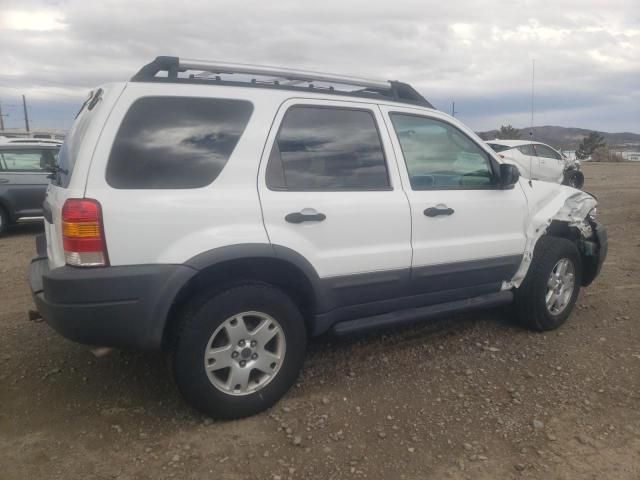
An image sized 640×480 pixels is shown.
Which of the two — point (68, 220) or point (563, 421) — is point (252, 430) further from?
point (563, 421)

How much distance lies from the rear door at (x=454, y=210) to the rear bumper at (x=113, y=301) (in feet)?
5.41

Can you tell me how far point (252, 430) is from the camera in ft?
9.89

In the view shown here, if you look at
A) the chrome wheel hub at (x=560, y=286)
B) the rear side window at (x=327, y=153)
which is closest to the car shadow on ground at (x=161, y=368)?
the chrome wheel hub at (x=560, y=286)

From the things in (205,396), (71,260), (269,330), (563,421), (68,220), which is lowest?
(563,421)

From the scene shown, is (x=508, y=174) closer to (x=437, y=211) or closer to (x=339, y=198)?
(x=437, y=211)

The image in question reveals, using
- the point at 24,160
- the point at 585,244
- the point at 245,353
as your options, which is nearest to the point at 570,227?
the point at 585,244

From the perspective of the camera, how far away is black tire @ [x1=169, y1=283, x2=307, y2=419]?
9.36 ft

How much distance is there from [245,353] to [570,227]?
10.3 feet

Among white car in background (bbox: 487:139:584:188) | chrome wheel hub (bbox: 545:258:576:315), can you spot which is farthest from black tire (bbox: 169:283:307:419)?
white car in background (bbox: 487:139:584:188)

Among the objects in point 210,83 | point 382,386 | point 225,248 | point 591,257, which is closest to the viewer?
point 225,248

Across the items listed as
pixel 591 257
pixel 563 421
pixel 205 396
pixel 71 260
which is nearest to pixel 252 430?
pixel 205 396

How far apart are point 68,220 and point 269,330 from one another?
1233 mm

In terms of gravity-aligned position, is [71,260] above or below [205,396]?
above

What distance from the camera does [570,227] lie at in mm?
4617
